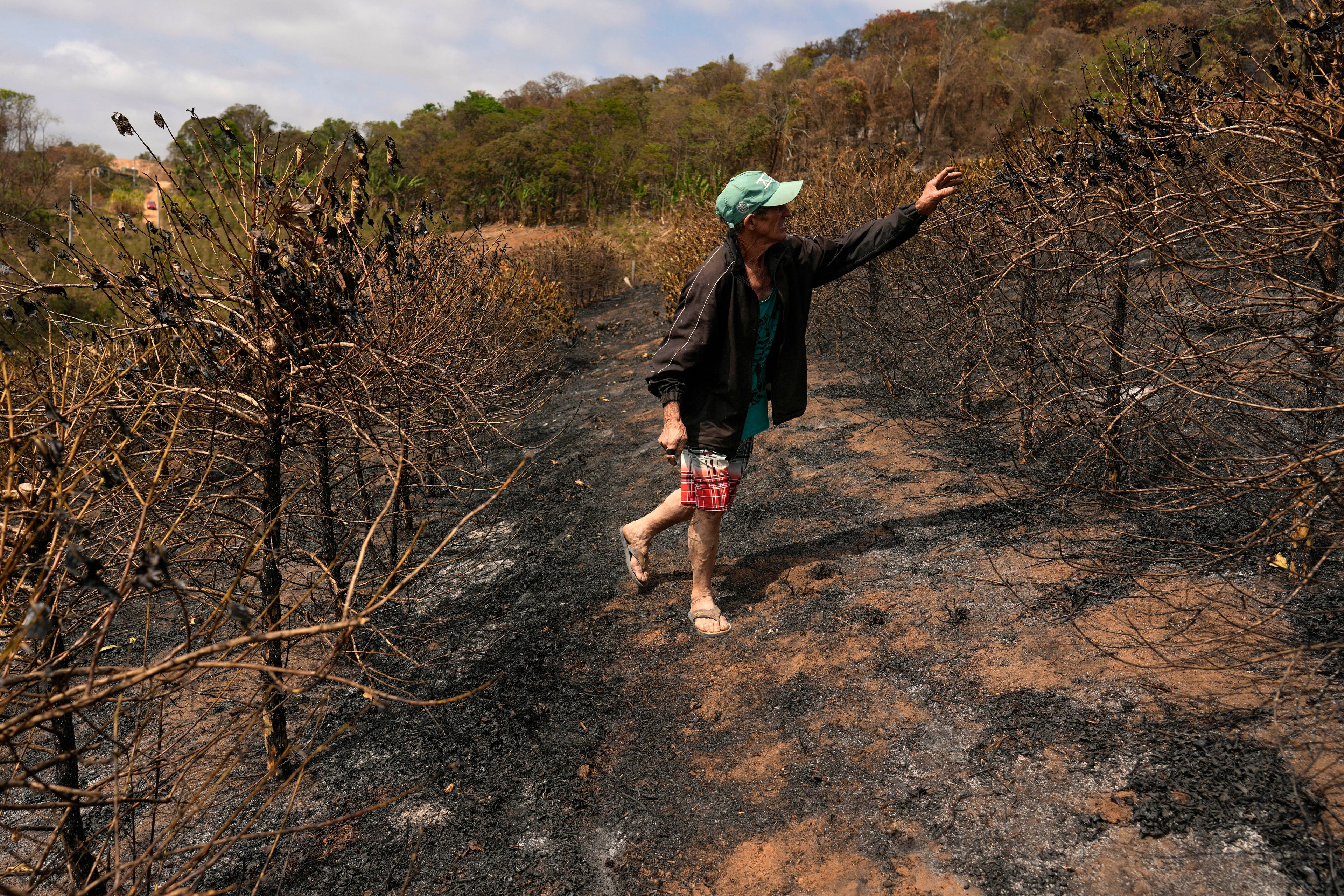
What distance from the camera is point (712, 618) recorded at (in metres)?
3.68

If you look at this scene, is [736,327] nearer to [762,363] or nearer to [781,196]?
[762,363]

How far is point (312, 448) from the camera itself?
3.87m

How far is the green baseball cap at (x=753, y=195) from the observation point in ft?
10.3

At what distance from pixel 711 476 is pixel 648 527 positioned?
0.69m

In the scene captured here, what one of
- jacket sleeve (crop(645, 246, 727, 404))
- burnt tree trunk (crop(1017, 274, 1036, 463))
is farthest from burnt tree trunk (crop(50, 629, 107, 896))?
burnt tree trunk (crop(1017, 274, 1036, 463))

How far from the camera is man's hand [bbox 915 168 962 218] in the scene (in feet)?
10.5

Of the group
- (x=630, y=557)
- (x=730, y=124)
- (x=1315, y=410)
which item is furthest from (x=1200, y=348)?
(x=730, y=124)

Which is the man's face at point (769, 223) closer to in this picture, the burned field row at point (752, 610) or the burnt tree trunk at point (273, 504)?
the burned field row at point (752, 610)

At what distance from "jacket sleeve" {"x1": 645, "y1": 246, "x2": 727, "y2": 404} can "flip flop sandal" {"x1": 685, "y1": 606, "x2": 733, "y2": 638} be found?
1040mm

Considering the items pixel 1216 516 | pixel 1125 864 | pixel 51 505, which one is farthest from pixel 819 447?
pixel 51 505

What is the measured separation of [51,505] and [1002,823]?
2.51m

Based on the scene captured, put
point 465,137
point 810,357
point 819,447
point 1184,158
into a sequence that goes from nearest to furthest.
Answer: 1. point 1184,158
2. point 819,447
3. point 810,357
4. point 465,137

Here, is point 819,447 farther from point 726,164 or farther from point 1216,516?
point 726,164

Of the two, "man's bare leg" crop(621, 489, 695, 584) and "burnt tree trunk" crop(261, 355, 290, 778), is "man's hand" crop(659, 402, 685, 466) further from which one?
"burnt tree trunk" crop(261, 355, 290, 778)
